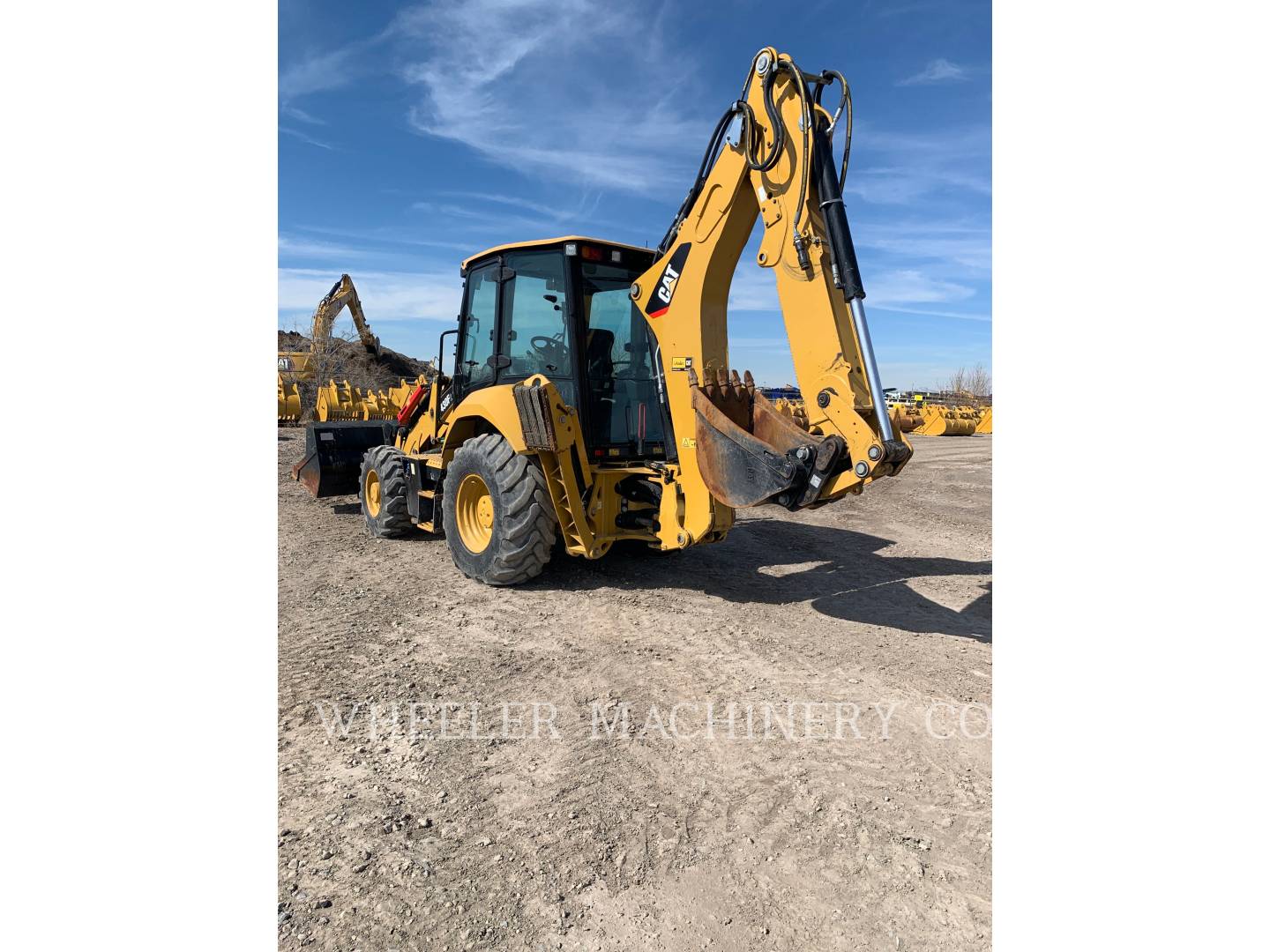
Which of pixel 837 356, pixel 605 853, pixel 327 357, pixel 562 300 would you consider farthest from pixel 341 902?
pixel 327 357

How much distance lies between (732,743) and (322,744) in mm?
1687

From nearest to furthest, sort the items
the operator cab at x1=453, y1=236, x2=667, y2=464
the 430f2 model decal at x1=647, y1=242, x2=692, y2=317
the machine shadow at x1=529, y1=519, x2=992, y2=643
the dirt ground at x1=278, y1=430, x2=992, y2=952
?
the dirt ground at x1=278, y1=430, x2=992, y2=952 → the 430f2 model decal at x1=647, y1=242, x2=692, y2=317 → the machine shadow at x1=529, y1=519, x2=992, y2=643 → the operator cab at x1=453, y1=236, x2=667, y2=464

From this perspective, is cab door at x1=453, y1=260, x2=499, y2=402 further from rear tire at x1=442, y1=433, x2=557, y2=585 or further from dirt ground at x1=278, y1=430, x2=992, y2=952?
dirt ground at x1=278, y1=430, x2=992, y2=952

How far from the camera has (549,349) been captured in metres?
5.68

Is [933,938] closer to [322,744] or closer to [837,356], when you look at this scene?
[322,744]

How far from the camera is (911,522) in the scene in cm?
897

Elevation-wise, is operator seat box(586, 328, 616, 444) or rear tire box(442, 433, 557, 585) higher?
operator seat box(586, 328, 616, 444)

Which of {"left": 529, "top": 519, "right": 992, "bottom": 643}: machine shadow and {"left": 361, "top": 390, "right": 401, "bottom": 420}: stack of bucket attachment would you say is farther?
{"left": 361, "top": 390, "right": 401, "bottom": 420}: stack of bucket attachment

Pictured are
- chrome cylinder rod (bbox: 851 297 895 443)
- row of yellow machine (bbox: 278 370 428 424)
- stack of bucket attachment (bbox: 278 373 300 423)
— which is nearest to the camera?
chrome cylinder rod (bbox: 851 297 895 443)

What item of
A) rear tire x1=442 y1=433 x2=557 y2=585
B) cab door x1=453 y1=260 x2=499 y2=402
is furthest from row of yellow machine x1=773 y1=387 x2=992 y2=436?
rear tire x1=442 y1=433 x2=557 y2=585

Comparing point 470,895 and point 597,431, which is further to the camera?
point 597,431

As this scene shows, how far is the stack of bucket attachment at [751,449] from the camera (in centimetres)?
393

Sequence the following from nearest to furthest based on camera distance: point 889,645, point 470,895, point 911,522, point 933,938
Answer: point 933,938, point 470,895, point 889,645, point 911,522

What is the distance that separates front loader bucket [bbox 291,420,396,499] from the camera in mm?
8508
